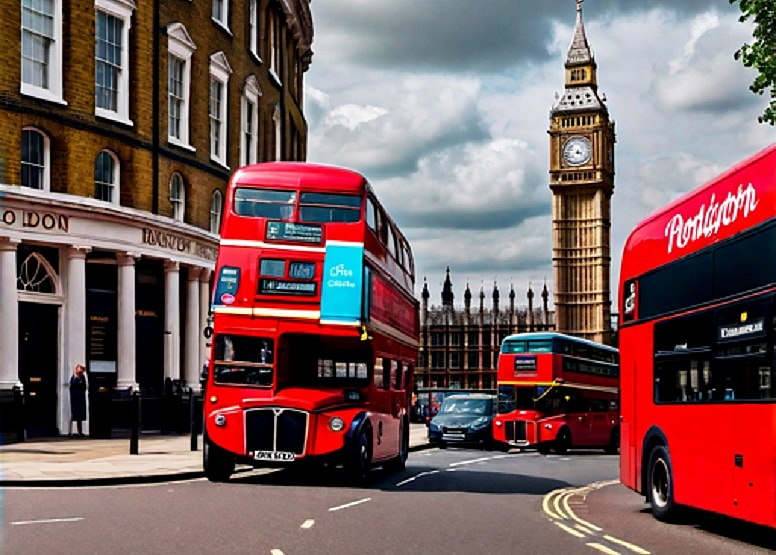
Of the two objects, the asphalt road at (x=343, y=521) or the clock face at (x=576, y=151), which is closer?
the asphalt road at (x=343, y=521)

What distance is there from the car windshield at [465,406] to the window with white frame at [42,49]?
1580 cm

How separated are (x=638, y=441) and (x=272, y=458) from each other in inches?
208

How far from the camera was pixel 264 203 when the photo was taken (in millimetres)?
17906

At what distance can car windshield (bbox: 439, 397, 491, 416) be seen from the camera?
124 ft

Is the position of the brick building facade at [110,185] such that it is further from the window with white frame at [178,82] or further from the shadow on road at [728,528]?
the shadow on road at [728,528]

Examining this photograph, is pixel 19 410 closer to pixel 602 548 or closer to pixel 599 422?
pixel 602 548

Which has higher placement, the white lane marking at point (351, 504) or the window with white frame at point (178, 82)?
the window with white frame at point (178, 82)

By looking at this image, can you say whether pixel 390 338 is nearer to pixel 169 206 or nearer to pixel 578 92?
pixel 169 206

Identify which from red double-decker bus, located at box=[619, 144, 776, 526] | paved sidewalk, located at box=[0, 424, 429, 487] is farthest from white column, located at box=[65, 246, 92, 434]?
red double-decker bus, located at box=[619, 144, 776, 526]

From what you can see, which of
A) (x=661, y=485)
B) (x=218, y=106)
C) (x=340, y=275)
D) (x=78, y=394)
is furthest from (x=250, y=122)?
(x=661, y=485)

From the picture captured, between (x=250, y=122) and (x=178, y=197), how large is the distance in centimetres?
677

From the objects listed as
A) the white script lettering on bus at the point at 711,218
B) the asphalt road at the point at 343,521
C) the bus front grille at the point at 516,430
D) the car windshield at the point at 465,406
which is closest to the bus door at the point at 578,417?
the bus front grille at the point at 516,430

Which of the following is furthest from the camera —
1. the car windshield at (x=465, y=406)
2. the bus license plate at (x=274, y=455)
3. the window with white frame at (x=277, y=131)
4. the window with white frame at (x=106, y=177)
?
the window with white frame at (x=277, y=131)

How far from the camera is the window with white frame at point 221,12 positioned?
36656 mm
